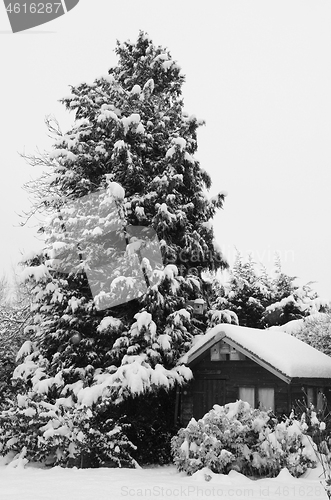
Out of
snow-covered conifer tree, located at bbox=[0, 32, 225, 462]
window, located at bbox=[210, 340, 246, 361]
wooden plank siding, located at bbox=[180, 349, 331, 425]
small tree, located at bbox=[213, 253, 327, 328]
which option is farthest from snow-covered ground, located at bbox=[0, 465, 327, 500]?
small tree, located at bbox=[213, 253, 327, 328]

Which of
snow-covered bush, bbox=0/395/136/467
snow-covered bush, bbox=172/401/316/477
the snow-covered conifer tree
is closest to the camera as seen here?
snow-covered bush, bbox=172/401/316/477

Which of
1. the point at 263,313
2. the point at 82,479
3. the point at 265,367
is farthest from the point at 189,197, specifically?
the point at 263,313

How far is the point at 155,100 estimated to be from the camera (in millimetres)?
22000

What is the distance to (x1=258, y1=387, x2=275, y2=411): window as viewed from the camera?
17047 millimetres

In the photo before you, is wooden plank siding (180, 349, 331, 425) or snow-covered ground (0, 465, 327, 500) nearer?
snow-covered ground (0, 465, 327, 500)

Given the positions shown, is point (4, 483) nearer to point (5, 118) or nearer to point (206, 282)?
point (206, 282)

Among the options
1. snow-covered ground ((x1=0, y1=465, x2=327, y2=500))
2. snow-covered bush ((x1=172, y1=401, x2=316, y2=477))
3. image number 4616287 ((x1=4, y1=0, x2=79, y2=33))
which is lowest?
snow-covered ground ((x1=0, y1=465, x2=327, y2=500))

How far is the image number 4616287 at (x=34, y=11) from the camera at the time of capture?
1395 centimetres

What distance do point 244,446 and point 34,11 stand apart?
42.8 ft
